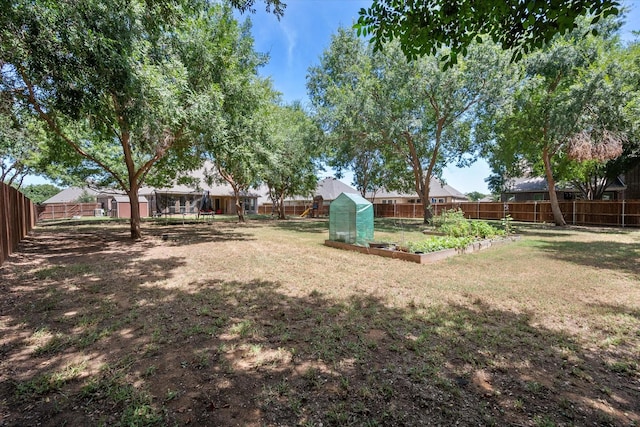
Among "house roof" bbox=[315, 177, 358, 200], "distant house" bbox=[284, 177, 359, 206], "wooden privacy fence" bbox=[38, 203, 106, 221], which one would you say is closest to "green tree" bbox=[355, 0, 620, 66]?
"distant house" bbox=[284, 177, 359, 206]

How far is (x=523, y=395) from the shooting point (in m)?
2.24

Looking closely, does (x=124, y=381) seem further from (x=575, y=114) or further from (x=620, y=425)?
(x=575, y=114)

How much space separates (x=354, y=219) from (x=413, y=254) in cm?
224

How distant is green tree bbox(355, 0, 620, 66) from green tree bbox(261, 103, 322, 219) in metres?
12.0

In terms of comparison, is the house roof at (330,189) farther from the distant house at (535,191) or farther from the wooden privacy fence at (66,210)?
the wooden privacy fence at (66,210)

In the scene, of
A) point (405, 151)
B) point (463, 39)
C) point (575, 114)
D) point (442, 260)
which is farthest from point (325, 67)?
point (463, 39)

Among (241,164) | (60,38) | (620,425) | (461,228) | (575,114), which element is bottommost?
(620,425)

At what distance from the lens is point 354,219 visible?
8.73 meters

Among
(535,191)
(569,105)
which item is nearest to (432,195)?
(535,191)

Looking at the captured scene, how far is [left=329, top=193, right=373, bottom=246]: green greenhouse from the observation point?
28.5 ft

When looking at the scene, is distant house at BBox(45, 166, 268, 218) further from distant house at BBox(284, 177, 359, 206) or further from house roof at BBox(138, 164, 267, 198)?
distant house at BBox(284, 177, 359, 206)

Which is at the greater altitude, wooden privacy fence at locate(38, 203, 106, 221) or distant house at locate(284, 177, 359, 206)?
distant house at locate(284, 177, 359, 206)

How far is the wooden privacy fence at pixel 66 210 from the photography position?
30766mm

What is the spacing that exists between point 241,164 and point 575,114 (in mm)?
13897
